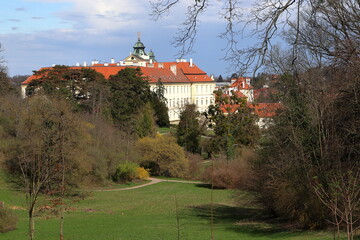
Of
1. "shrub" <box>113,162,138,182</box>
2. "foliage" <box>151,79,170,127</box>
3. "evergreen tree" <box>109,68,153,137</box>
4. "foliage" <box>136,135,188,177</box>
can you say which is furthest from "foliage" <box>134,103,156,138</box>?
"foliage" <box>151,79,170,127</box>

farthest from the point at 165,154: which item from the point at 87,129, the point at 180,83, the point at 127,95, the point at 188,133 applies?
the point at 180,83

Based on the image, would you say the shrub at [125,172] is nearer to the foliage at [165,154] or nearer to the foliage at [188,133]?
the foliage at [165,154]

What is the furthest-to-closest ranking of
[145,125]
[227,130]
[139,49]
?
[139,49]
[145,125]
[227,130]

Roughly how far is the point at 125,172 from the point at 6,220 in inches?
867

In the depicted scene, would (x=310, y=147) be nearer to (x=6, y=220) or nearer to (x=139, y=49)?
(x=6, y=220)

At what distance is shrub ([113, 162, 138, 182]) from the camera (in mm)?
41438

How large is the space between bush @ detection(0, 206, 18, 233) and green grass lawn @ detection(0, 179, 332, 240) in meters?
0.37

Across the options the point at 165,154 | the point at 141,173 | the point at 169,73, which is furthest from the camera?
the point at 169,73

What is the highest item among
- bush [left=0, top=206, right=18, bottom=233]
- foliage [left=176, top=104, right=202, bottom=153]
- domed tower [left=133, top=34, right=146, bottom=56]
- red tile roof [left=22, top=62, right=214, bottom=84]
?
domed tower [left=133, top=34, right=146, bottom=56]

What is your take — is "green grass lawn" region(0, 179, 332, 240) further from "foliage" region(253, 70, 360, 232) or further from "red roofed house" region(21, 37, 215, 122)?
"red roofed house" region(21, 37, 215, 122)

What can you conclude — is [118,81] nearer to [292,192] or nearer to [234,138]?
[234,138]

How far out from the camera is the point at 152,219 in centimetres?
2400


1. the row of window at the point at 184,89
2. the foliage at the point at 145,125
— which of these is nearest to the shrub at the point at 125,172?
the foliage at the point at 145,125

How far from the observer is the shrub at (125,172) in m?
41.4
